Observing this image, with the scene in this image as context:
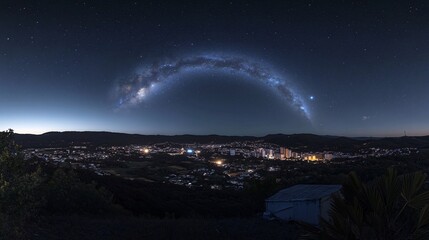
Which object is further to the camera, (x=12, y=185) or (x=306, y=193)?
(x=306, y=193)

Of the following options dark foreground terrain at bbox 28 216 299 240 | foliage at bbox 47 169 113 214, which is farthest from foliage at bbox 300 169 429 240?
foliage at bbox 47 169 113 214

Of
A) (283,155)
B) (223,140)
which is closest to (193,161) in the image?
(283,155)

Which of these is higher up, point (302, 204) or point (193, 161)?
point (302, 204)

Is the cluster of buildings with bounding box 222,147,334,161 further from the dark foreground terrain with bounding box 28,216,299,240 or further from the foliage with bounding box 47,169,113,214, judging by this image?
the dark foreground terrain with bounding box 28,216,299,240

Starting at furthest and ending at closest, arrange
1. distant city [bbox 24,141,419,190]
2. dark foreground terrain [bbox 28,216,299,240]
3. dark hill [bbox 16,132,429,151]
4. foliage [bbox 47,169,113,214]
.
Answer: dark hill [bbox 16,132,429,151]
distant city [bbox 24,141,419,190]
foliage [bbox 47,169,113,214]
dark foreground terrain [bbox 28,216,299,240]

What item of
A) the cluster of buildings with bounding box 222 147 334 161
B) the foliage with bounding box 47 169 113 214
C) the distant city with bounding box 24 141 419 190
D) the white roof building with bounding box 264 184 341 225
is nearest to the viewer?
the white roof building with bounding box 264 184 341 225

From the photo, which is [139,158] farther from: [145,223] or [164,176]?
[145,223]

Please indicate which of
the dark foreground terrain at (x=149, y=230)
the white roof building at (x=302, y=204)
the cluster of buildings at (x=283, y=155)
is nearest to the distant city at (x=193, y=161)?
the cluster of buildings at (x=283, y=155)

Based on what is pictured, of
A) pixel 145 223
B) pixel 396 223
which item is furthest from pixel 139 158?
pixel 396 223

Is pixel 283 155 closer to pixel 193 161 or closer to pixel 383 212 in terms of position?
pixel 193 161
